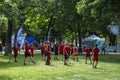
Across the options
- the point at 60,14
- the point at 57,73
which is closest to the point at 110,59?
the point at 60,14

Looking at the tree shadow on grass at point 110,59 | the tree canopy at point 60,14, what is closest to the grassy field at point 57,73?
the tree canopy at point 60,14

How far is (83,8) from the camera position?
132 feet

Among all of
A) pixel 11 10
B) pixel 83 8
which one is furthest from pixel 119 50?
pixel 11 10

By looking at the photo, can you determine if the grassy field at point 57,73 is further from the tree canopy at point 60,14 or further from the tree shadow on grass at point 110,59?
the tree shadow on grass at point 110,59

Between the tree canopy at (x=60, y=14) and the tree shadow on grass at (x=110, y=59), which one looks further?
the tree canopy at (x=60, y=14)

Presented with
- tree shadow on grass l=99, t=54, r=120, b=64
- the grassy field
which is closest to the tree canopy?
tree shadow on grass l=99, t=54, r=120, b=64

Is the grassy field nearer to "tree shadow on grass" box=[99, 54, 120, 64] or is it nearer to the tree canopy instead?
the tree canopy

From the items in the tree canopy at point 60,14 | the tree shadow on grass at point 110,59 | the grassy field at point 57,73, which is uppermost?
the tree canopy at point 60,14

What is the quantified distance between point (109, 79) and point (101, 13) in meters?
20.5

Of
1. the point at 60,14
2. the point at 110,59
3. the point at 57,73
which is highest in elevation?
the point at 60,14

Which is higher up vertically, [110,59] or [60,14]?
[60,14]

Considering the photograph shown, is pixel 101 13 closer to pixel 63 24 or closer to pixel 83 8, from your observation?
pixel 83 8

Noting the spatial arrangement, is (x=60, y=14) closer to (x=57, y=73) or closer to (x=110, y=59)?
(x=110, y=59)

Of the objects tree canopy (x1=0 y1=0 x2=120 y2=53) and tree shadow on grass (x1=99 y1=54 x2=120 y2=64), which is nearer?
tree shadow on grass (x1=99 y1=54 x2=120 y2=64)
